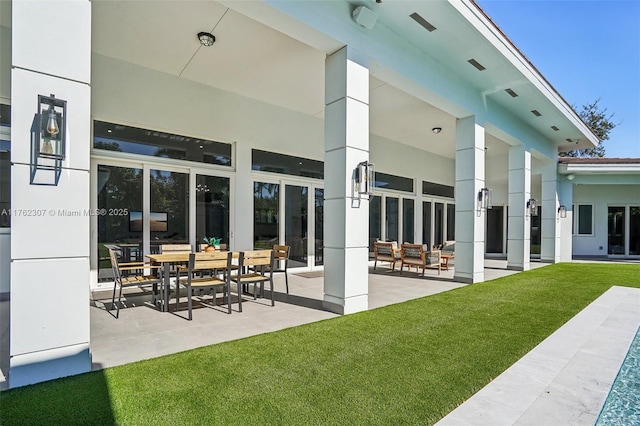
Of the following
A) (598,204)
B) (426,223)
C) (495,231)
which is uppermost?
(598,204)

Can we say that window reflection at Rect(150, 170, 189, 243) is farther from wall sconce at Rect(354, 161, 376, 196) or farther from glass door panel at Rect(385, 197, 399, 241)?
glass door panel at Rect(385, 197, 399, 241)

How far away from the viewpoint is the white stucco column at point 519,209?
10016mm

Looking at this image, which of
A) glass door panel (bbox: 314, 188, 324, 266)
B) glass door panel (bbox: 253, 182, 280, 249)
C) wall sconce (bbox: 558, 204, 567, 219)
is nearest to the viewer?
glass door panel (bbox: 253, 182, 280, 249)

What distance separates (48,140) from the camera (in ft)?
8.61

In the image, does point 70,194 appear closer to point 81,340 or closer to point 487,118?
point 81,340

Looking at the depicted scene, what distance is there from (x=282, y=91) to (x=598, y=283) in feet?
27.1

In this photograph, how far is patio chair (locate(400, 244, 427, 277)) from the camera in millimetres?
8250

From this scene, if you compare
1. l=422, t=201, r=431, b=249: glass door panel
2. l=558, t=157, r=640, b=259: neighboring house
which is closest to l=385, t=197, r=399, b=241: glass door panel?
l=422, t=201, r=431, b=249: glass door panel

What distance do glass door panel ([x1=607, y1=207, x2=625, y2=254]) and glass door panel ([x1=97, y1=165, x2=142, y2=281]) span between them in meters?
19.0

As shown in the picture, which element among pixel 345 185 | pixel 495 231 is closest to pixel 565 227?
pixel 495 231

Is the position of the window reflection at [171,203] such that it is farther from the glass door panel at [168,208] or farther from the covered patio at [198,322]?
the covered patio at [198,322]

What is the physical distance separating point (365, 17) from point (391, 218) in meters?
7.93

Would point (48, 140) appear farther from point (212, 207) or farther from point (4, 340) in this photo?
point (212, 207)

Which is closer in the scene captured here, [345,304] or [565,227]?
[345,304]
